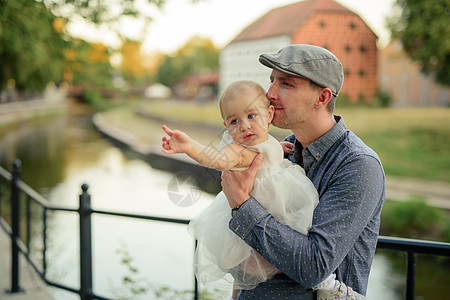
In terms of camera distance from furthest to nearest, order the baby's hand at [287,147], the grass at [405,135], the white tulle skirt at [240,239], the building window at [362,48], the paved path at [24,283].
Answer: the grass at [405,135] → the paved path at [24,283] → the building window at [362,48] → the baby's hand at [287,147] → the white tulle skirt at [240,239]

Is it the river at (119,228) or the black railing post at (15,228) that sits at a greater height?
the black railing post at (15,228)

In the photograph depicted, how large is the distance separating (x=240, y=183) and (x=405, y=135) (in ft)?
69.5

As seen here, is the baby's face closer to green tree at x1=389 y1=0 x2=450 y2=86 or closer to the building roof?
the building roof

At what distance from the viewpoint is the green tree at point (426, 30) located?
9.93 meters

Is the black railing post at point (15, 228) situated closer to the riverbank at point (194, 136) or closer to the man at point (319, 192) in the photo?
the riverbank at point (194, 136)

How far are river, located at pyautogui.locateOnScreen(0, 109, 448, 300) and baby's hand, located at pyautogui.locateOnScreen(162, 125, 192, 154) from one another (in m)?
0.18

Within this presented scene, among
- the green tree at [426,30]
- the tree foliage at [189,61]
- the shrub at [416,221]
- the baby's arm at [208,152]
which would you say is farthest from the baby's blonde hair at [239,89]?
the tree foliage at [189,61]

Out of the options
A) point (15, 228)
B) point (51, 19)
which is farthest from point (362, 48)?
point (51, 19)

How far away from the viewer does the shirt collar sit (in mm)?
1179

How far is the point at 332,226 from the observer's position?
1.03 m

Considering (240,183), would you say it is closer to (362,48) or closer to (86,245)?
(362,48)

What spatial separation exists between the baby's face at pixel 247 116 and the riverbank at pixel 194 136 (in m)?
0.08

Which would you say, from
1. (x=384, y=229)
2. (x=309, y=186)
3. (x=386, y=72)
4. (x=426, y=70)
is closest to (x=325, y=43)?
(x=309, y=186)

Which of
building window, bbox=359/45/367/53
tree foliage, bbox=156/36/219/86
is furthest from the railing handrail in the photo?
tree foliage, bbox=156/36/219/86
